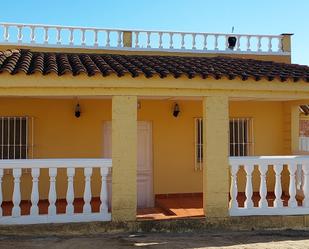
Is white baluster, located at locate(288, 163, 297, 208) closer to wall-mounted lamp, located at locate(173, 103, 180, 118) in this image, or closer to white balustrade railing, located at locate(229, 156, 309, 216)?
white balustrade railing, located at locate(229, 156, 309, 216)

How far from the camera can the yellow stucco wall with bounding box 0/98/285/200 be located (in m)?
9.87

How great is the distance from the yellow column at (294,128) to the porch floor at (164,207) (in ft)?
4.49

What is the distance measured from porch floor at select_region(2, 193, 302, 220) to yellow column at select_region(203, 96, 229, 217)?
44cm

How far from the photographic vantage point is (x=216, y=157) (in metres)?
7.61

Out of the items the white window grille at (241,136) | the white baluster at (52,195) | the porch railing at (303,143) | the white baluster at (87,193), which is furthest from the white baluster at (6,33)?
the porch railing at (303,143)

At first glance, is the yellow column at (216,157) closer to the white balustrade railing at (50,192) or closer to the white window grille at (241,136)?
the white balustrade railing at (50,192)

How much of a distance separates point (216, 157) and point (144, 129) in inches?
127

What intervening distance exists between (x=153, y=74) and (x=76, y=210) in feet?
11.2

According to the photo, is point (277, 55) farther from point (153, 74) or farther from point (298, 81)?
point (153, 74)

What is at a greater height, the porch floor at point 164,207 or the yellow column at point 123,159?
the yellow column at point 123,159

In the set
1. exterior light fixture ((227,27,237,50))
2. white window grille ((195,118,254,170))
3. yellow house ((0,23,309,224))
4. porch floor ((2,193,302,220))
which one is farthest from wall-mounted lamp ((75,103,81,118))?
exterior light fixture ((227,27,237,50))

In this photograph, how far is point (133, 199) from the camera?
7270 mm

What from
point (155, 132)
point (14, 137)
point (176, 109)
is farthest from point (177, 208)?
Answer: point (14, 137)

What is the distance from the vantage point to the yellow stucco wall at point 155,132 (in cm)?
987
